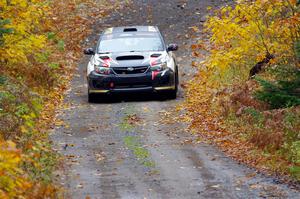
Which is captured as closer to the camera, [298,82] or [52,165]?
[52,165]

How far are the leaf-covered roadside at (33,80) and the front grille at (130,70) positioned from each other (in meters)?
1.79

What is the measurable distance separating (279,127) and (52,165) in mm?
4540

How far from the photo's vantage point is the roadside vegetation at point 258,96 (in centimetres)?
1254

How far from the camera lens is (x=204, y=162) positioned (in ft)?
39.9

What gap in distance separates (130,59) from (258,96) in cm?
504

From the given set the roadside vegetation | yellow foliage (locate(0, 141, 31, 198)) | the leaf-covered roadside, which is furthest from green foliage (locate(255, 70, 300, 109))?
yellow foliage (locate(0, 141, 31, 198))

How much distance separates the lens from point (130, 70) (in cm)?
1823

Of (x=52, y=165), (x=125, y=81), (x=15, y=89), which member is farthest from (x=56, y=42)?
(x=52, y=165)

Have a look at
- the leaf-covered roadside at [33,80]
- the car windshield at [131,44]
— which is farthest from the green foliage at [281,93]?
the car windshield at [131,44]

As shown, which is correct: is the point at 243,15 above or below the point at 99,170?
above

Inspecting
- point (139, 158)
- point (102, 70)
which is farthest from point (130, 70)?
point (139, 158)

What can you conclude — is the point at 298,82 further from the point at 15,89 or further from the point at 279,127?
the point at 15,89

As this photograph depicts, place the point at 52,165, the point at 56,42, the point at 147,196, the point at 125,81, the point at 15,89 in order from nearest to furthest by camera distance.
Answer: the point at 147,196
the point at 52,165
the point at 15,89
the point at 125,81
the point at 56,42

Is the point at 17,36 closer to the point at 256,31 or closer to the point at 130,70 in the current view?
the point at 130,70
